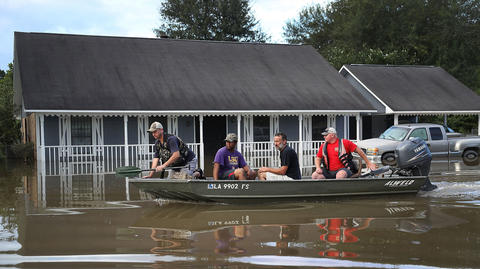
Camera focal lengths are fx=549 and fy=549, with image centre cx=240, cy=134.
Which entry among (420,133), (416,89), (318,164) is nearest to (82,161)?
(318,164)

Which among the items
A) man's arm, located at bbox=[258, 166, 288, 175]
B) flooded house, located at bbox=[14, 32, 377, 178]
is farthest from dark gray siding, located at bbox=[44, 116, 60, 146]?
man's arm, located at bbox=[258, 166, 288, 175]

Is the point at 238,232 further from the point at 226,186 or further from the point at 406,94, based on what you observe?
the point at 406,94

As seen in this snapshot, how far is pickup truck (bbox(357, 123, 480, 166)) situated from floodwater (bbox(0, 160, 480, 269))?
583 centimetres

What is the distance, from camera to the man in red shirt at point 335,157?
11.4 m

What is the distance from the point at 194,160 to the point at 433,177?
7.44 metres

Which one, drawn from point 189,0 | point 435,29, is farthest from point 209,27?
point 435,29

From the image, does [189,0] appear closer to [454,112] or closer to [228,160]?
[454,112]

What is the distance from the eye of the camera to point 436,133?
2027 cm

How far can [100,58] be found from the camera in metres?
24.5

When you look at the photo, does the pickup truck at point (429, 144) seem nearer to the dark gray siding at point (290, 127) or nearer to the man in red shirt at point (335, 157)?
the dark gray siding at point (290, 127)

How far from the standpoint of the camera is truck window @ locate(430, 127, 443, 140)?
20.2 m

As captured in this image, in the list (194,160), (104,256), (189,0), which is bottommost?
(104,256)

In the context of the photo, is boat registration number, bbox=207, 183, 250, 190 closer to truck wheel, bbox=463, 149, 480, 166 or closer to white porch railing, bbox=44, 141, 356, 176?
white porch railing, bbox=44, 141, 356, 176

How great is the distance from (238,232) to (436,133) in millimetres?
13943
